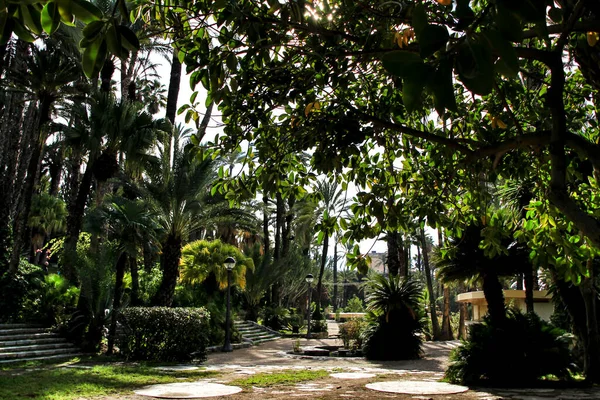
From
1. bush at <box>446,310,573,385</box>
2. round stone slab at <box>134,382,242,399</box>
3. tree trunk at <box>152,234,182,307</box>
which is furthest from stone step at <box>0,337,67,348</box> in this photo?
bush at <box>446,310,573,385</box>

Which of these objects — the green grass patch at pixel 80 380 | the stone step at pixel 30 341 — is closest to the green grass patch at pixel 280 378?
the green grass patch at pixel 80 380

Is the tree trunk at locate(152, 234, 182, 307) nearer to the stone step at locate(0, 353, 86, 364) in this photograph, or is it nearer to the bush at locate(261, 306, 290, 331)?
the stone step at locate(0, 353, 86, 364)

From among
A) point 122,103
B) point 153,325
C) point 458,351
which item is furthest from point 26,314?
point 458,351

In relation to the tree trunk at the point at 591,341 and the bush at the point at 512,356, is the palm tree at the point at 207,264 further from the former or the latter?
the tree trunk at the point at 591,341

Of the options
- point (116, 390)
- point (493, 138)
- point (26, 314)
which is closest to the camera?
point (493, 138)

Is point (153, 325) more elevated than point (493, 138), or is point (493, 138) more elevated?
point (493, 138)

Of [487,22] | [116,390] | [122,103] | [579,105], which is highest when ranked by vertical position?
[122,103]

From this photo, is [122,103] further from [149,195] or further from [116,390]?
[116,390]

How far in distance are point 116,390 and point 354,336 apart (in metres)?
13.3

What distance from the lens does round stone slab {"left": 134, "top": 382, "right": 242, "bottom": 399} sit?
26.5 feet

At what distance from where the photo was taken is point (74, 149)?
19000 mm

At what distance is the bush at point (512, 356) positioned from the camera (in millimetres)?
9703

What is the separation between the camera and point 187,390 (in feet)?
28.3

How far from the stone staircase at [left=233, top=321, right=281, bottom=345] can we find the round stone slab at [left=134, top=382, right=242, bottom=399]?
15.1 meters
